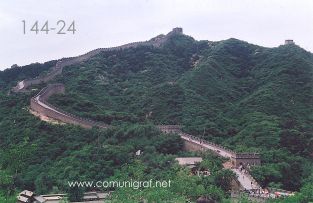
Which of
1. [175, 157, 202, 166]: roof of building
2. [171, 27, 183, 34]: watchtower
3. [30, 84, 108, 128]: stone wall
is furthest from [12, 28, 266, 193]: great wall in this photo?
[171, 27, 183, 34]: watchtower

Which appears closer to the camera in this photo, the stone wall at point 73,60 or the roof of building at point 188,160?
the roof of building at point 188,160

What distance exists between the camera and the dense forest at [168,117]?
47.2 meters

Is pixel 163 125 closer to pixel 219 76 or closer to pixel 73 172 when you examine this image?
pixel 73 172

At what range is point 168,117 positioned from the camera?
69.1 m

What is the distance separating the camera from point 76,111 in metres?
66.9

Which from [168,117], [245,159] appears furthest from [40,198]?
[168,117]

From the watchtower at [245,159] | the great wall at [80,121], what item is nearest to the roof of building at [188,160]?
the great wall at [80,121]

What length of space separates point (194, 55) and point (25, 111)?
3718cm

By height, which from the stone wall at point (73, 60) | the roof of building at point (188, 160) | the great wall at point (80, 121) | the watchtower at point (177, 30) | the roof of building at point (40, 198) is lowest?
the roof of building at point (40, 198)

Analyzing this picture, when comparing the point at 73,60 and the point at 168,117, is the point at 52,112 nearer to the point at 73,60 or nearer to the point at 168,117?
the point at 168,117

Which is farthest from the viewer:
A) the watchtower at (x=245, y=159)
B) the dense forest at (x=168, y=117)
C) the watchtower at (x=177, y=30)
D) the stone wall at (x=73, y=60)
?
the watchtower at (x=177, y=30)

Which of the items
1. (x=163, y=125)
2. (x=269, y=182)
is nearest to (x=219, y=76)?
(x=163, y=125)

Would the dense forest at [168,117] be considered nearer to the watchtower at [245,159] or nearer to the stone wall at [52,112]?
the watchtower at [245,159]

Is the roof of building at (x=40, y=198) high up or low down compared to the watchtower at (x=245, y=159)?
down
